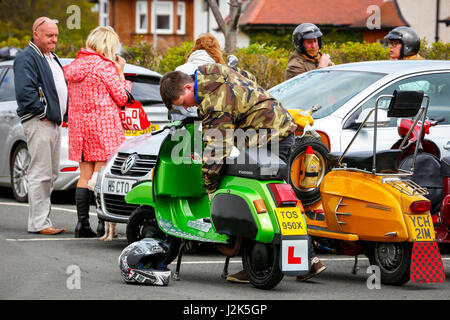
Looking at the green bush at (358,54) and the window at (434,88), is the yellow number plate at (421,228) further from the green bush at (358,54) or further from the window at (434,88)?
the green bush at (358,54)

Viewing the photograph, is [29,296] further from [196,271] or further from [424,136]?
[424,136]

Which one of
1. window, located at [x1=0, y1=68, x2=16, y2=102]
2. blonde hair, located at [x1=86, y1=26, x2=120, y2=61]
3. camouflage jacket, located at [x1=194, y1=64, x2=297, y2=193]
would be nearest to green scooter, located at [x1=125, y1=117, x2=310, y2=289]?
camouflage jacket, located at [x1=194, y1=64, x2=297, y2=193]

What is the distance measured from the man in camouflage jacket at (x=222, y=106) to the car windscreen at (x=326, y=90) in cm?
233

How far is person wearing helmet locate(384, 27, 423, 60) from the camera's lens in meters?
11.4

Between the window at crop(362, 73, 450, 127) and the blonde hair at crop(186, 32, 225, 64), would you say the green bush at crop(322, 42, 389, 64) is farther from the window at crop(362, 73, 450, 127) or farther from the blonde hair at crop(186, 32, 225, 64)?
the window at crop(362, 73, 450, 127)

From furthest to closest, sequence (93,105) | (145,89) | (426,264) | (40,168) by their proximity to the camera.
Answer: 1. (145,89)
2. (40,168)
3. (93,105)
4. (426,264)

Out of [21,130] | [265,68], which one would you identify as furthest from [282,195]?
[265,68]

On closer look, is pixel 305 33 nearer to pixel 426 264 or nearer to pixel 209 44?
pixel 209 44

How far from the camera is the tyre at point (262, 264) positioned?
22.5ft

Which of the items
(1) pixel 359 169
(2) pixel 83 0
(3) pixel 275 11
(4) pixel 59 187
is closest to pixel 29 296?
(1) pixel 359 169

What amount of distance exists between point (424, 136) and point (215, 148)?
248cm

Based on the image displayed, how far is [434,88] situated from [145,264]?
12.8ft

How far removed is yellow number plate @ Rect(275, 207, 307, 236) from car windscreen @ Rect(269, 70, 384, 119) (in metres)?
2.63

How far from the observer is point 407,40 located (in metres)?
11.4
